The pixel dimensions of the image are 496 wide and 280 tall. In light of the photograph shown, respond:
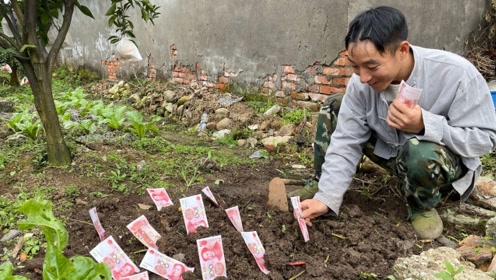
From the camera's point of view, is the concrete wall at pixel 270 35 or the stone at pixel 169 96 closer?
the concrete wall at pixel 270 35

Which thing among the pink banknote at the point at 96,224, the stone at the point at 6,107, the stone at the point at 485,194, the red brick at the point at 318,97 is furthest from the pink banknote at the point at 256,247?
the stone at the point at 6,107

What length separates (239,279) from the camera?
5.08 ft

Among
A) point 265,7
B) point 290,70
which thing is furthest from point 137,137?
point 265,7

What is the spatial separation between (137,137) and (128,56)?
1.34 metres

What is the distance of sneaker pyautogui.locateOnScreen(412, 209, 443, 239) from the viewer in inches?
76.1

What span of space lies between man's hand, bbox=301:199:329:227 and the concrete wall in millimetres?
2453

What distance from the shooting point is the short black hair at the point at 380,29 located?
1643 mm

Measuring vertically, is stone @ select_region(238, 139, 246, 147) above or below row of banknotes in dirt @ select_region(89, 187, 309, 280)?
below

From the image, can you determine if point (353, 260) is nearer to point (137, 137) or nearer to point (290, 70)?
point (137, 137)

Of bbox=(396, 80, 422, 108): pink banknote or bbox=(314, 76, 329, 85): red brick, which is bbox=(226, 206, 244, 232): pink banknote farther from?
bbox=(314, 76, 329, 85): red brick

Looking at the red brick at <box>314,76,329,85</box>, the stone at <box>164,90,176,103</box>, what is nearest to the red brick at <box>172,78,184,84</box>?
the stone at <box>164,90,176,103</box>

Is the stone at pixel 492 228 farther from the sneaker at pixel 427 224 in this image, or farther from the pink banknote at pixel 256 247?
the pink banknote at pixel 256 247

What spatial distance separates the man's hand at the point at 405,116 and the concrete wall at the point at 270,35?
93.8 inches

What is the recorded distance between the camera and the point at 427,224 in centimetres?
196
